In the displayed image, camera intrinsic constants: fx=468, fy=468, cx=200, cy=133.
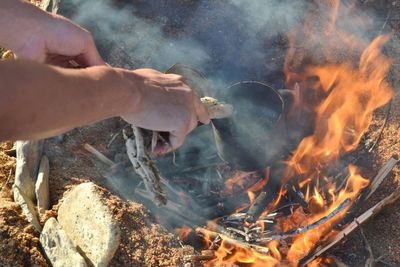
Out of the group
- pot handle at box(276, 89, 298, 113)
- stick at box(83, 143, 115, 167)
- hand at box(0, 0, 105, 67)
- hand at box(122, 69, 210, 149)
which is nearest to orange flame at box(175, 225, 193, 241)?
stick at box(83, 143, 115, 167)

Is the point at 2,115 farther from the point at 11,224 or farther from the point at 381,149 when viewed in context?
the point at 381,149

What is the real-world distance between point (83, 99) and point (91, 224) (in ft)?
4.14

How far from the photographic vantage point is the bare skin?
152 cm

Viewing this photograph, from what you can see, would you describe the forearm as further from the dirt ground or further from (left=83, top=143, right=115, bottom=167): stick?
(left=83, top=143, right=115, bottom=167): stick

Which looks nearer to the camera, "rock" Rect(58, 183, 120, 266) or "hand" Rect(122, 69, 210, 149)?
"hand" Rect(122, 69, 210, 149)

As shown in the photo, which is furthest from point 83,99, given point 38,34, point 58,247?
point 58,247

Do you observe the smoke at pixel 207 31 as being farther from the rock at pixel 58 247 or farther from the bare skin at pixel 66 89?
the rock at pixel 58 247

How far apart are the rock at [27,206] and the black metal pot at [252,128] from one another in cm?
132

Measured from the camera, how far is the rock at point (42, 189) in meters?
3.02

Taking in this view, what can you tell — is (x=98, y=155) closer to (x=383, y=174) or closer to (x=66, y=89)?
(x=66, y=89)

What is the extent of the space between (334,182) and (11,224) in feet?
7.31

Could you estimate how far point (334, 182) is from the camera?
11.3 ft

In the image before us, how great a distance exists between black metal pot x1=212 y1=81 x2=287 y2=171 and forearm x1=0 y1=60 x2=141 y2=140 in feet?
5.07

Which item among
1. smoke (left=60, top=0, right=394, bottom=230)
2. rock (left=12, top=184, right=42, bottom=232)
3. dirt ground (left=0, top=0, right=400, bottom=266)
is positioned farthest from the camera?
smoke (left=60, top=0, right=394, bottom=230)
